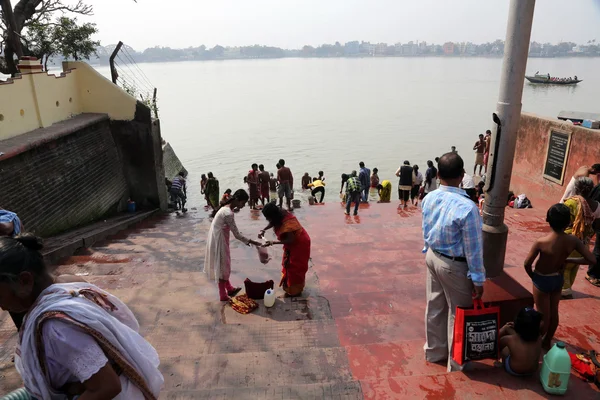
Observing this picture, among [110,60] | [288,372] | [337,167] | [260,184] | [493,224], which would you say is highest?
[110,60]

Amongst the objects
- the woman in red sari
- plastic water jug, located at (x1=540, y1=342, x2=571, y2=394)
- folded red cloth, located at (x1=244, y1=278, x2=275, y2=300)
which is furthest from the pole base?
folded red cloth, located at (x1=244, y1=278, x2=275, y2=300)

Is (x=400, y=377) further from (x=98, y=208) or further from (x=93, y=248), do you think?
(x=98, y=208)

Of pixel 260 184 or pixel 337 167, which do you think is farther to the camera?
pixel 337 167

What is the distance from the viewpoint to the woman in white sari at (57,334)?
1587 mm

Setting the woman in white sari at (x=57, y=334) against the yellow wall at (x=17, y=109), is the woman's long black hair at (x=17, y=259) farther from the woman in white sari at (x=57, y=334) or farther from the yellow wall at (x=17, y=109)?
the yellow wall at (x=17, y=109)

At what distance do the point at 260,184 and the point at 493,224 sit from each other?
29.8 ft

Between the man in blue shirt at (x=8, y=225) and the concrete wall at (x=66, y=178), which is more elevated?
the man in blue shirt at (x=8, y=225)

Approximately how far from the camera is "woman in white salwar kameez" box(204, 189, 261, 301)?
492 centimetres

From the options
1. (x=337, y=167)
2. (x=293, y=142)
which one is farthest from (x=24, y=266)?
(x=293, y=142)

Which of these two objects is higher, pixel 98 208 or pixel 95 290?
pixel 95 290

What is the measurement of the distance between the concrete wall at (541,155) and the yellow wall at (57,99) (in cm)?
1043

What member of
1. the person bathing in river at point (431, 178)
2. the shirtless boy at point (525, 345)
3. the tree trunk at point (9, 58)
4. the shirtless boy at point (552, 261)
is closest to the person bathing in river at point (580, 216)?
the shirtless boy at point (552, 261)

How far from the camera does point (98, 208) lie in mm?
10305

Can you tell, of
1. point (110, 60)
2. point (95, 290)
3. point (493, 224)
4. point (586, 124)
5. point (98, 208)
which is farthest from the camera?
point (110, 60)
